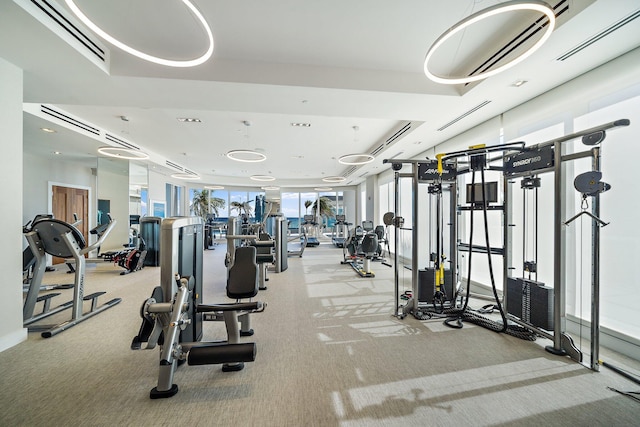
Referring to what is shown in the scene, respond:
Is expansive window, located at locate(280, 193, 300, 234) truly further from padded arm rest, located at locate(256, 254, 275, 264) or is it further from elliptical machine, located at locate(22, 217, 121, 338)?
elliptical machine, located at locate(22, 217, 121, 338)

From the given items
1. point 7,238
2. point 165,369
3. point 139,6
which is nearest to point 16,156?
point 7,238

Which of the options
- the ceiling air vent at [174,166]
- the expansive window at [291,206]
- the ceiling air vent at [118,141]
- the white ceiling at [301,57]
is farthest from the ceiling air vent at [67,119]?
the expansive window at [291,206]

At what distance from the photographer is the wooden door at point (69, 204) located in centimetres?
728

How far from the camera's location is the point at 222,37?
2.80 metres

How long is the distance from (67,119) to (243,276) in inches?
216

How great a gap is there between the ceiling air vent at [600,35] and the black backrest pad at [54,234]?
6369mm

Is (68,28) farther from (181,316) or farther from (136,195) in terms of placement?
(136,195)

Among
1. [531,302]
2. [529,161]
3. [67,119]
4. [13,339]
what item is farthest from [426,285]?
[67,119]

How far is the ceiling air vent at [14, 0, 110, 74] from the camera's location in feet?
7.31

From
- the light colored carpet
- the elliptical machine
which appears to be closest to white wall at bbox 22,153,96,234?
the elliptical machine

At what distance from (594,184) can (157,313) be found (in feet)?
13.3

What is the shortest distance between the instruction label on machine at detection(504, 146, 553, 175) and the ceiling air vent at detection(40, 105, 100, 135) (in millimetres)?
7841

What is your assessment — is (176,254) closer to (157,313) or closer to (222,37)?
(157,313)

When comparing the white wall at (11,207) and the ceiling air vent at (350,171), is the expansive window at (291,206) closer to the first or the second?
the ceiling air vent at (350,171)
